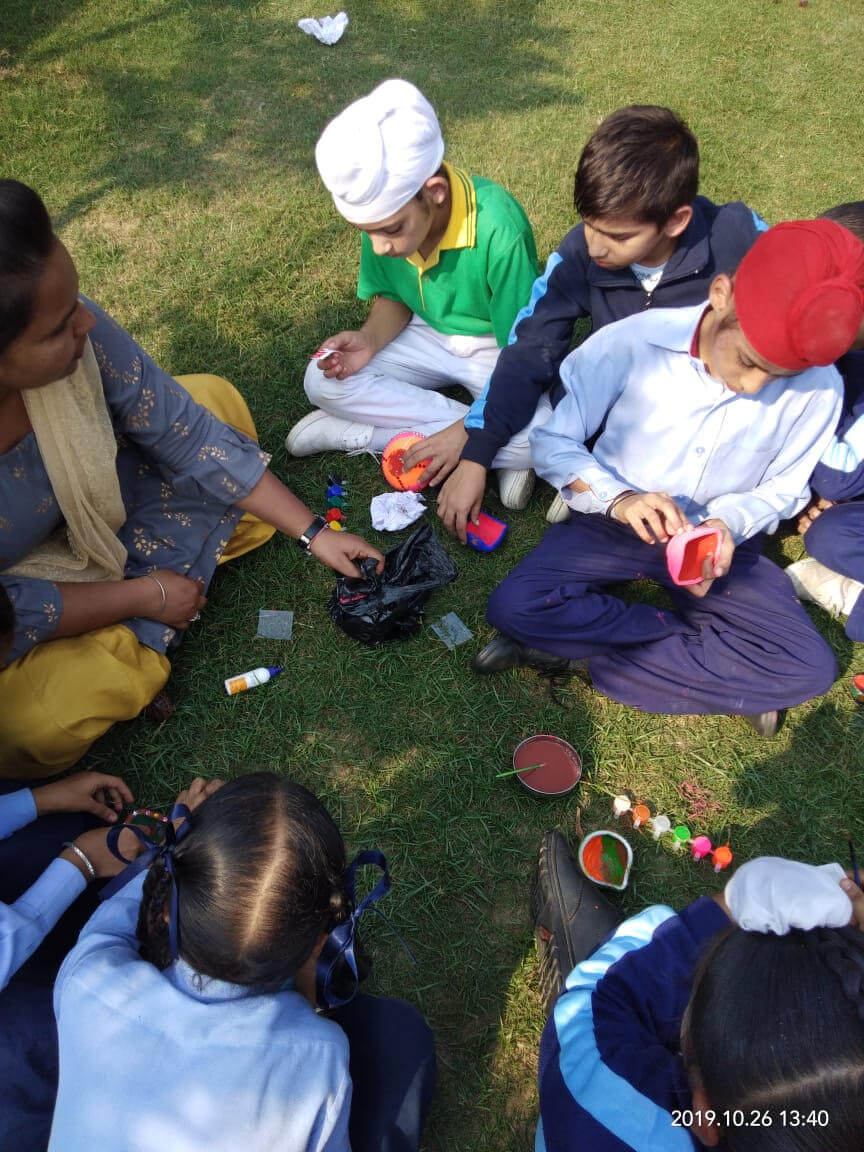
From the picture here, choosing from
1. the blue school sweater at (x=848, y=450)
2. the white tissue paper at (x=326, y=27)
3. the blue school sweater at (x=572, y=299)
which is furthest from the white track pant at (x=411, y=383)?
the white tissue paper at (x=326, y=27)

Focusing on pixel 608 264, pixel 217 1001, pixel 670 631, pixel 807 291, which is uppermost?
pixel 807 291

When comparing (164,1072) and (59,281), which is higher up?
(59,281)

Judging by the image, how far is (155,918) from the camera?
5.33 feet

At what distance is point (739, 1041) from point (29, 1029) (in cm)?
153

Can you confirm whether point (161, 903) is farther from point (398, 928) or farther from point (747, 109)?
point (747, 109)

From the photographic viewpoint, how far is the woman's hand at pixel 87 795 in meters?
2.37

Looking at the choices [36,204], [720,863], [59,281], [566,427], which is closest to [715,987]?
[720,863]

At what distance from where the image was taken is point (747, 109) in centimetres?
528

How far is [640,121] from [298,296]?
79.7 inches

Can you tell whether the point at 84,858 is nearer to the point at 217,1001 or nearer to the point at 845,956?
the point at 217,1001

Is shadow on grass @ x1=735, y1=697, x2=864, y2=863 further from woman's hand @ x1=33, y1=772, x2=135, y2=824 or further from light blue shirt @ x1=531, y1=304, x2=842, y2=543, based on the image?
woman's hand @ x1=33, y1=772, x2=135, y2=824

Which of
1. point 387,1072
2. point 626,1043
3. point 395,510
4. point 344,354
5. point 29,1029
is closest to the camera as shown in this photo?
point 626,1043

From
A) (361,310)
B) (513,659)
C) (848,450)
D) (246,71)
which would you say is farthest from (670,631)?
(246,71)

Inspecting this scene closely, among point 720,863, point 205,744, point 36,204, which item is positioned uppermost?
point 36,204
